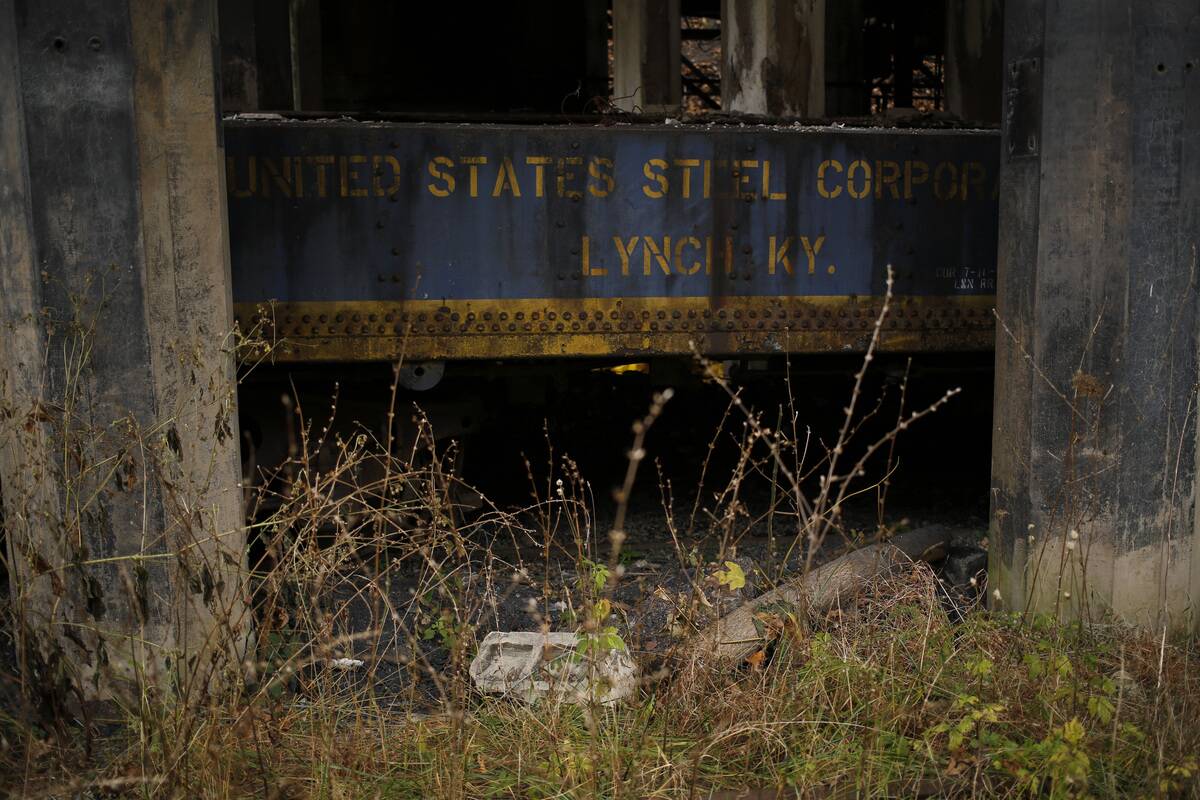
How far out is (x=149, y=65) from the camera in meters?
4.26

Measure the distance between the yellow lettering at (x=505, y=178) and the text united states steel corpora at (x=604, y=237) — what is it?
0.04 feet

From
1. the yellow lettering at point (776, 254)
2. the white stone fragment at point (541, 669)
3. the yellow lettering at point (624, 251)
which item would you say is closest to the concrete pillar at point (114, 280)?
the white stone fragment at point (541, 669)

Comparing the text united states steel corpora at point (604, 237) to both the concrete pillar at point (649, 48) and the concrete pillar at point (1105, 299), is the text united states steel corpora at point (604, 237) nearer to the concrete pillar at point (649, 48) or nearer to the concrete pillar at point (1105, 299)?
the concrete pillar at point (1105, 299)

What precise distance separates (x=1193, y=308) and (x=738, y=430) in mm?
5124

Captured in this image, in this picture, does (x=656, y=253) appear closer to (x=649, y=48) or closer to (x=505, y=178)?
(x=505, y=178)

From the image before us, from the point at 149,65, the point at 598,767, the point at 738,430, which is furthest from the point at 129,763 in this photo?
the point at 738,430

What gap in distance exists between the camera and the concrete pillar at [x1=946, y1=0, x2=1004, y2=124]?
10.3m

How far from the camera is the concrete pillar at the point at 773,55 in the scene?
27.8 ft

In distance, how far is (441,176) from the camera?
19.1ft

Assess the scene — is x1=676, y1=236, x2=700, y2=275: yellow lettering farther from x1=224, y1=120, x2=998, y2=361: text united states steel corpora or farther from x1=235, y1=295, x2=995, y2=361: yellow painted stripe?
x1=235, y1=295, x2=995, y2=361: yellow painted stripe

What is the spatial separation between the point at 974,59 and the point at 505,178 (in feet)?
20.2

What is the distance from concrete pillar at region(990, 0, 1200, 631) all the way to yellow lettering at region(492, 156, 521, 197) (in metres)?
2.30

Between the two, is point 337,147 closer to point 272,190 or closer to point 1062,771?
point 272,190

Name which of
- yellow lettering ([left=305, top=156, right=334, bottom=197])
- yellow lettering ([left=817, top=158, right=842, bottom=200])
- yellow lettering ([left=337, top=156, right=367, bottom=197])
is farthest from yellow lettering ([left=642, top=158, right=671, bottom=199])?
yellow lettering ([left=305, top=156, right=334, bottom=197])
